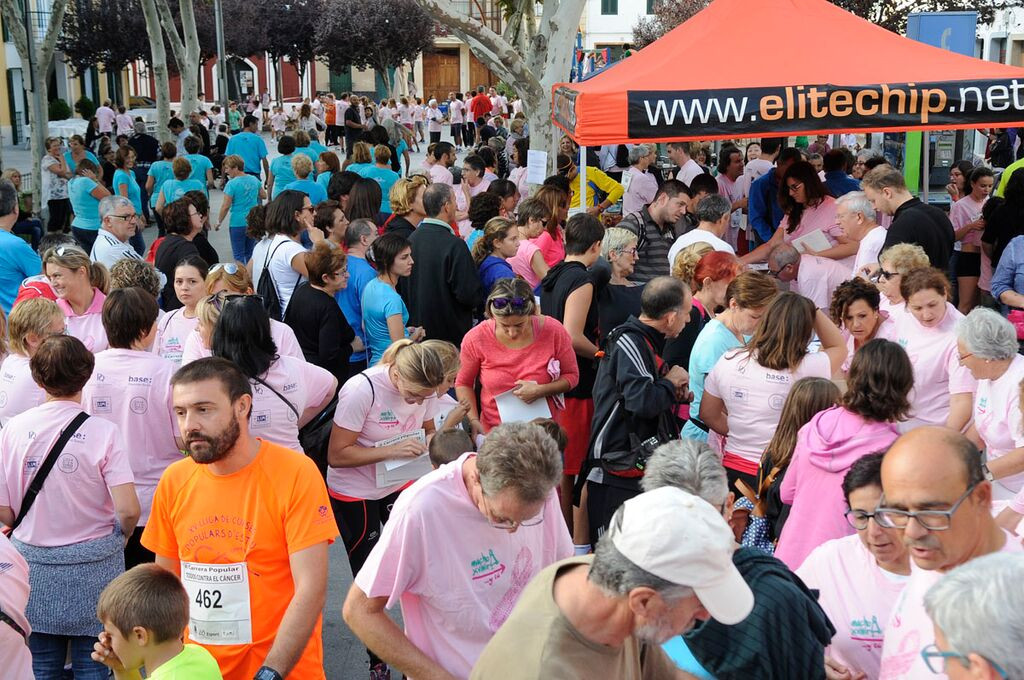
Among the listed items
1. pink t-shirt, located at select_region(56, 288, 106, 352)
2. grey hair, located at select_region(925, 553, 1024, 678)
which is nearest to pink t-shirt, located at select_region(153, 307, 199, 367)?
pink t-shirt, located at select_region(56, 288, 106, 352)

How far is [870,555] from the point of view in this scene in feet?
10.6

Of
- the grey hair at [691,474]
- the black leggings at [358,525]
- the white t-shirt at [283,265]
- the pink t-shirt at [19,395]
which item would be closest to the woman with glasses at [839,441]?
the grey hair at [691,474]

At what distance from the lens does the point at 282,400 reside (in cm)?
450

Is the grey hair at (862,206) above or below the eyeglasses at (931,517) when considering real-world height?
above

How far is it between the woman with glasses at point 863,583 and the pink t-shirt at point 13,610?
8.22ft

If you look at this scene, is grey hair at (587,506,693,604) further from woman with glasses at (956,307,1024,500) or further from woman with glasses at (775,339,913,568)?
woman with glasses at (956,307,1024,500)

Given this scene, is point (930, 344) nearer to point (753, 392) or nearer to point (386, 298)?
point (753, 392)

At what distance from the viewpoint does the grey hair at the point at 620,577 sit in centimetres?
226

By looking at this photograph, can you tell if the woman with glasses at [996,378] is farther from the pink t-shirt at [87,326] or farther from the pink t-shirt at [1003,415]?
the pink t-shirt at [87,326]

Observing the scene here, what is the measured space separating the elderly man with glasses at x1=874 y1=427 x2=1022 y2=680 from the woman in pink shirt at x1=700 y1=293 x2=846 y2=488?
2013 mm

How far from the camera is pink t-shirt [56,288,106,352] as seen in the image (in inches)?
236

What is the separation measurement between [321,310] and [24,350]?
1.72 metres

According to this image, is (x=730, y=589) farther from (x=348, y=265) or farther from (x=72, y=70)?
(x=72, y=70)

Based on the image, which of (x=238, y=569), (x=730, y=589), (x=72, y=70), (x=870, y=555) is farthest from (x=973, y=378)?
(x=72, y=70)
